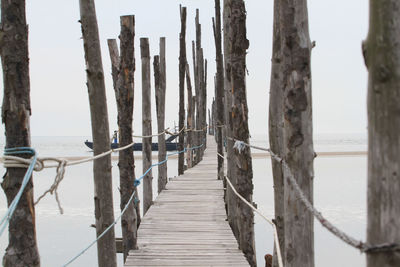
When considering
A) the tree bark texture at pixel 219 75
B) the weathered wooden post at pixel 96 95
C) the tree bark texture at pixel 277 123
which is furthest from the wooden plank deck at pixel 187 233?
the weathered wooden post at pixel 96 95

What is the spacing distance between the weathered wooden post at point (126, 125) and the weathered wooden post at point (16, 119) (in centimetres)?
262

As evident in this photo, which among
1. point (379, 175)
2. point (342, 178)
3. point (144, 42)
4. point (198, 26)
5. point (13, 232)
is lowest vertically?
point (342, 178)

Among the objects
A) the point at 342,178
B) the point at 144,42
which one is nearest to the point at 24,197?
the point at 144,42

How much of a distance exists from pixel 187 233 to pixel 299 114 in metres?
3.83

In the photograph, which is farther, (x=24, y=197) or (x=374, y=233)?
(x=24, y=197)

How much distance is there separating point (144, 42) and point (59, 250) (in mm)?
6054

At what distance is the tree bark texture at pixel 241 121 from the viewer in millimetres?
5203

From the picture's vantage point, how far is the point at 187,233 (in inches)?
243

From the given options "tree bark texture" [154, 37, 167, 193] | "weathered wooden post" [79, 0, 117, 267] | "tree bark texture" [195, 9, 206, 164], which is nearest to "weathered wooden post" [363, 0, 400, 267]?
"weathered wooden post" [79, 0, 117, 267]

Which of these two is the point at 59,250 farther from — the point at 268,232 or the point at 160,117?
the point at 268,232

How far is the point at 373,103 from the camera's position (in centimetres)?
168

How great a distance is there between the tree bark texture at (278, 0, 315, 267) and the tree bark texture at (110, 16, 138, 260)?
8.98ft

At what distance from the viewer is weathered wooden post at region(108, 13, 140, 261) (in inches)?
203

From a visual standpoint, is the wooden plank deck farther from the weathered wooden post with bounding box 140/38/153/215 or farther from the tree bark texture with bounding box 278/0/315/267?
the tree bark texture with bounding box 278/0/315/267
